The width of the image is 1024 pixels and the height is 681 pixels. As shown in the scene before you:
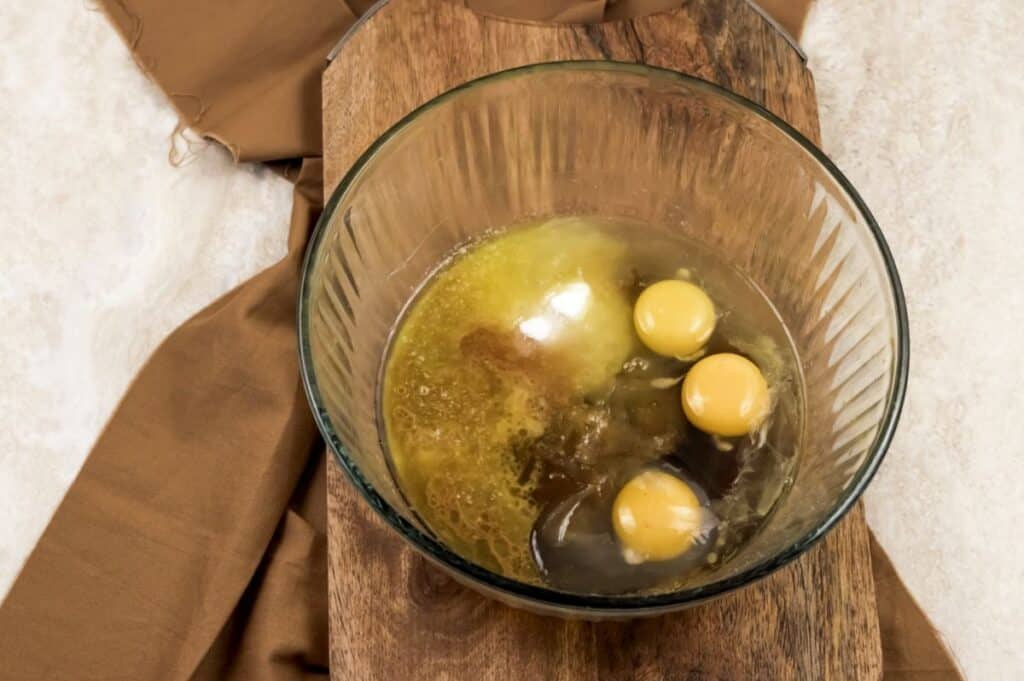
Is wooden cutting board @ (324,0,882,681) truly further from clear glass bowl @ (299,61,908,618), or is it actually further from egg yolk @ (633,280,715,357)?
egg yolk @ (633,280,715,357)

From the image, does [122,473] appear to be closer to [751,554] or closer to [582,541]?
[582,541]

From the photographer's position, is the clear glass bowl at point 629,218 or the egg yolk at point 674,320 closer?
the clear glass bowl at point 629,218

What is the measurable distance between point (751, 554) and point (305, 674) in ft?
1.86

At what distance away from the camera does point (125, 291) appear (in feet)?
5.18

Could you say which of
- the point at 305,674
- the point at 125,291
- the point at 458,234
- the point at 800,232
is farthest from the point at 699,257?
the point at 125,291

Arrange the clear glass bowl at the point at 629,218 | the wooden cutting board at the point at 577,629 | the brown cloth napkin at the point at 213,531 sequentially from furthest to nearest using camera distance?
the brown cloth napkin at the point at 213,531
the wooden cutting board at the point at 577,629
the clear glass bowl at the point at 629,218

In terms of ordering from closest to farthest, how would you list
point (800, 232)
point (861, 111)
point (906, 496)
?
point (800, 232)
point (906, 496)
point (861, 111)

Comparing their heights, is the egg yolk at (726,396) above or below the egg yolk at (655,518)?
above

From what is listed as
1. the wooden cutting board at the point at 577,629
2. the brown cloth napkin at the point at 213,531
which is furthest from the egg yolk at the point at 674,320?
the brown cloth napkin at the point at 213,531

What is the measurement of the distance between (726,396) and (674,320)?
0.10 meters

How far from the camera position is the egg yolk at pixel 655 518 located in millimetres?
1124

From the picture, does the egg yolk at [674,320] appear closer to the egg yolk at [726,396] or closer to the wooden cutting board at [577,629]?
the egg yolk at [726,396]

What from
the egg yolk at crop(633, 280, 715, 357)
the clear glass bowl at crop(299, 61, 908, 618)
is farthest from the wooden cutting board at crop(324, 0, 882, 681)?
the egg yolk at crop(633, 280, 715, 357)

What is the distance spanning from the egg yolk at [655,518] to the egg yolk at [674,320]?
0.14 metres
